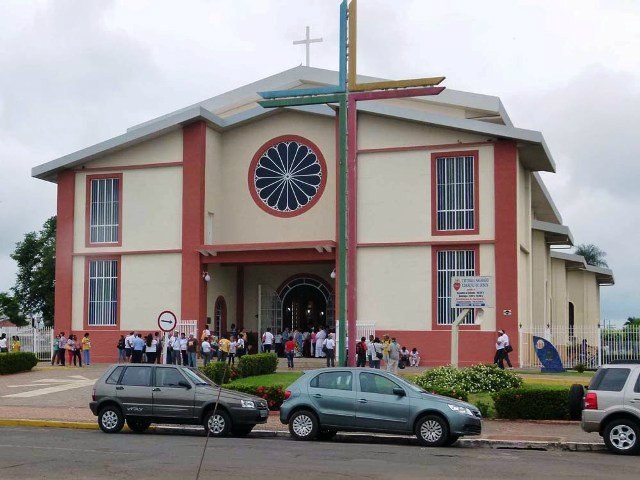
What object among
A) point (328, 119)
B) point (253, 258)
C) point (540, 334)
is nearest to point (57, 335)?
point (253, 258)

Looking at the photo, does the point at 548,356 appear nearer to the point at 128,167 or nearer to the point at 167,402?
the point at 167,402

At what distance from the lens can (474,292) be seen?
23.0 meters

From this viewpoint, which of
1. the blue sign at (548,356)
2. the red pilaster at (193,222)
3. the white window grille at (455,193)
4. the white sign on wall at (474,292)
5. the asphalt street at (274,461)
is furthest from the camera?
the red pilaster at (193,222)

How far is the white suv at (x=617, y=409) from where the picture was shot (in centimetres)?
1440

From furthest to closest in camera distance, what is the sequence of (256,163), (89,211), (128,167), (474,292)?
(89,211) < (256,163) < (128,167) < (474,292)

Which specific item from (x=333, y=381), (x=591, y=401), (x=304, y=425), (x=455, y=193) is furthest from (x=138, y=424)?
(x=455, y=193)

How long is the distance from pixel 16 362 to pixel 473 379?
16672 mm

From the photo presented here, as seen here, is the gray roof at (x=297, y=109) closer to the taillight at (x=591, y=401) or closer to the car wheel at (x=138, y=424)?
the taillight at (x=591, y=401)

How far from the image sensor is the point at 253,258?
34.7 metres

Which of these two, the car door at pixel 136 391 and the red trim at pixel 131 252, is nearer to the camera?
the car door at pixel 136 391

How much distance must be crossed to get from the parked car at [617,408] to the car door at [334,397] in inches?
156

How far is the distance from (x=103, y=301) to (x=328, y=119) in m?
11.6

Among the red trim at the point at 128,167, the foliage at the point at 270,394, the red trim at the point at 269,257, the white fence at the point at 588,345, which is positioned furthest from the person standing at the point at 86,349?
the white fence at the point at 588,345

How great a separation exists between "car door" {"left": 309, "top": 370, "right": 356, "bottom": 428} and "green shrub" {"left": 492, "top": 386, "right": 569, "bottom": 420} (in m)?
5.09
